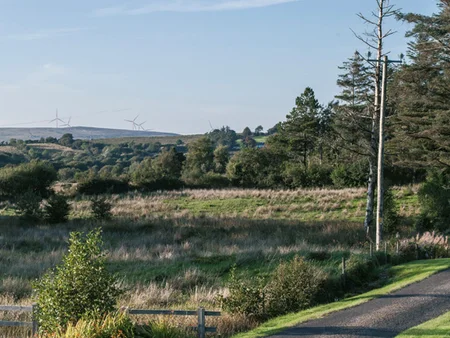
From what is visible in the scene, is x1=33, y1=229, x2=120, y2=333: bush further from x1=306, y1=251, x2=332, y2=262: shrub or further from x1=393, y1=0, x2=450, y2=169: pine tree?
x1=393, y1=0, x2=450, y2=169: pine tree

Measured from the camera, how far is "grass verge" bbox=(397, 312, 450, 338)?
11.6m

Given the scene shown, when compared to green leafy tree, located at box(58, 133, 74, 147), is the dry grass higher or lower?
lower

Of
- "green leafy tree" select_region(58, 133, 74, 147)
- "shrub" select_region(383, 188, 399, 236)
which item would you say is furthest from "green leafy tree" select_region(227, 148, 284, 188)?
"green leafy tree" select_region(58, 133, 74, 147)

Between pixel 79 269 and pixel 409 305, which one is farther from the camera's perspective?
pixel 409 305

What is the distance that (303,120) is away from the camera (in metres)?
77.2

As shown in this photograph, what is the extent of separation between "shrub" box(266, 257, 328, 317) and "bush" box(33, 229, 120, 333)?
5.21m

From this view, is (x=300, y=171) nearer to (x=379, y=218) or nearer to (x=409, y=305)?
(x=379, y=218)

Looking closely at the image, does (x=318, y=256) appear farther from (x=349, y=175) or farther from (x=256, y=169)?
(x=256, y=169)

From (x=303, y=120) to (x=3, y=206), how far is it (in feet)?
133

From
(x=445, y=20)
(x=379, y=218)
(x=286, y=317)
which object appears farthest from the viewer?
(x=445, y=20)

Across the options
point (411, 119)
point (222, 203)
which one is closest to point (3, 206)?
point (222, 203)

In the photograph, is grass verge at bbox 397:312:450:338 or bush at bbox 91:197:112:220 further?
bush at bbox 91:197:112:220

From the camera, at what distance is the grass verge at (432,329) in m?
11.6

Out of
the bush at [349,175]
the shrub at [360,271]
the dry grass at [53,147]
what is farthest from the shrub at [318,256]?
the dry grass at [53,147]
